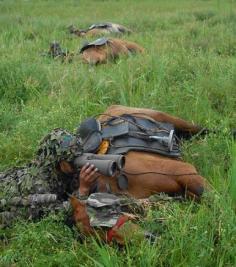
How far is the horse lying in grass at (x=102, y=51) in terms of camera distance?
276 inches

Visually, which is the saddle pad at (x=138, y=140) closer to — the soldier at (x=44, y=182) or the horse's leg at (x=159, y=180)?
the horse's leg at (x=159, y=180)

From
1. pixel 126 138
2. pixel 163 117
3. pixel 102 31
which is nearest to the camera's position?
pixel 126 138

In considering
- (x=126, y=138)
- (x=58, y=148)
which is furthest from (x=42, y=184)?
(x=126, y=138)

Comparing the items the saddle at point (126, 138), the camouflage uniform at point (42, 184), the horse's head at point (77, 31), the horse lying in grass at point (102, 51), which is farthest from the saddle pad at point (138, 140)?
the horse's head at point (77, 31)

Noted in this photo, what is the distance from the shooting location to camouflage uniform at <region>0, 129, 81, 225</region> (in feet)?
11.0

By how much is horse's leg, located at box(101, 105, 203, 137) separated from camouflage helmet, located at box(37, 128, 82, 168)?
0.77 meters

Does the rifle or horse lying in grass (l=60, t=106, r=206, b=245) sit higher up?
the rifle

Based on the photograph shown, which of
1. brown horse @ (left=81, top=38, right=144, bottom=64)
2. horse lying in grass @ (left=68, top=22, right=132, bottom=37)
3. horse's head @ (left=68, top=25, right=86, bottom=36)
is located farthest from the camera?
horse's head @ (left=68, top=25, right=86, bottom=36)

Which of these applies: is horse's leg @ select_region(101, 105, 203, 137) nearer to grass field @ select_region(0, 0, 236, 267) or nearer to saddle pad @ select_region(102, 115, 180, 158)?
grass field @ select_region(0, 0, 236, 267)

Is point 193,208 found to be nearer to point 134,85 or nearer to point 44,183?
point 44,183

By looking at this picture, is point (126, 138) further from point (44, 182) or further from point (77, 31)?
point (77, 31)

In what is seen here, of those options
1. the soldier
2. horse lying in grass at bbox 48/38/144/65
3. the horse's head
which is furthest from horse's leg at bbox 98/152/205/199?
the horse's head

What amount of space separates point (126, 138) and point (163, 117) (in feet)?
2.05

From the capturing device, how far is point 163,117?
14.2ft
